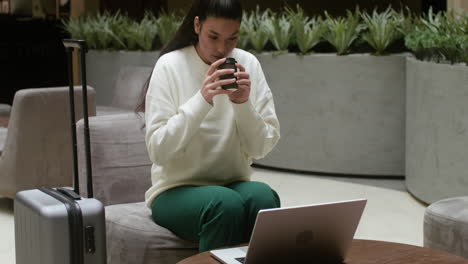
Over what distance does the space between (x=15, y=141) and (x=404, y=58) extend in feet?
8.90

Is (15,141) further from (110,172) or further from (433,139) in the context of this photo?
(433,139)

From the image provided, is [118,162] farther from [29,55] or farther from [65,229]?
[29,55]

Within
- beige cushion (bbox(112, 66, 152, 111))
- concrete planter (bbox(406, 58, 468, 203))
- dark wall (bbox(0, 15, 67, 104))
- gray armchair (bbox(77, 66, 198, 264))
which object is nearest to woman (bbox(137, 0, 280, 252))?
gray armchair (bbox(77, 66, 198, 264))

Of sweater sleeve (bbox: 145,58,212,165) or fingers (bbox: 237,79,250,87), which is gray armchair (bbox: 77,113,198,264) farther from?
fingers (bbox: 237,79,250,87)

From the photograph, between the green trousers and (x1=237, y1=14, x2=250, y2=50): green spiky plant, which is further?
(x1=237, y1=14, x2=250, y2=50): green spiky plant

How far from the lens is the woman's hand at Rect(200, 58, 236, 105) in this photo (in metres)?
2.36

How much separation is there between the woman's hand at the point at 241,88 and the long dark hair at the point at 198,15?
0.65 feet

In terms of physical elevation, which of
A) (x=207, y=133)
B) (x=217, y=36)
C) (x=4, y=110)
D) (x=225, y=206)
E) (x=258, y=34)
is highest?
(x=217, y=36)

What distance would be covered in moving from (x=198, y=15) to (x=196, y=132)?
0.39 metres

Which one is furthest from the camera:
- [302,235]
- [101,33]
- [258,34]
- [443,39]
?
[101,33]

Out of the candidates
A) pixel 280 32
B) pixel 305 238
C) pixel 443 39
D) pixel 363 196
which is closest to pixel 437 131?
pixel 443 39

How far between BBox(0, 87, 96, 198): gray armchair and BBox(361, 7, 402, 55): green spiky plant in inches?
83.3

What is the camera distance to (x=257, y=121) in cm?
256

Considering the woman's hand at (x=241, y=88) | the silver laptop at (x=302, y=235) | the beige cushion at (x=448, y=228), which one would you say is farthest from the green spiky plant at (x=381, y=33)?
the silver laptop at (x=302, y=235)
